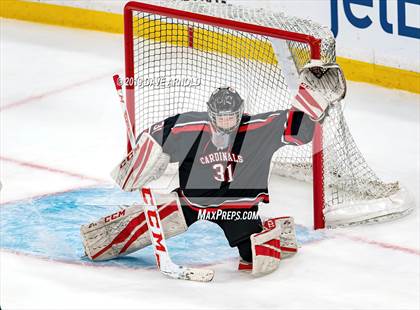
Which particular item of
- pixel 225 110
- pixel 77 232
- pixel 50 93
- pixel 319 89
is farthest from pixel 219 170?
pixel 50 93

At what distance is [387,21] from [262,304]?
2546 mm

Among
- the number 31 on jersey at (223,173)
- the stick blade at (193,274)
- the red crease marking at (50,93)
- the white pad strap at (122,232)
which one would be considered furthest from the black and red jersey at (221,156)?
the red crease marking at (50,93)

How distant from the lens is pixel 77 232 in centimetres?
560

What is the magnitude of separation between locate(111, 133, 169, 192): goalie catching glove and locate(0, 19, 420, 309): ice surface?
340mm

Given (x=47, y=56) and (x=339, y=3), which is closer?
(x=339, y=3)

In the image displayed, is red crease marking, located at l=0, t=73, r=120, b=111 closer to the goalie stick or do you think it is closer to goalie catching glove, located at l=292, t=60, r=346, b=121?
the goalie stick

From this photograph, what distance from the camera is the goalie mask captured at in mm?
5090

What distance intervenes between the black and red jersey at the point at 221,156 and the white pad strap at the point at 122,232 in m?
0.11

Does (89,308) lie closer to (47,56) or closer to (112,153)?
(112,153)

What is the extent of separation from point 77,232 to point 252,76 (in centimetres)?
119

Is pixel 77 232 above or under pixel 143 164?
under

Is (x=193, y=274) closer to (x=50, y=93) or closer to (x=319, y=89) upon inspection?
(x=319, y=89)

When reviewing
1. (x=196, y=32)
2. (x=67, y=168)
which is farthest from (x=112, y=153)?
(x=196, y=32)

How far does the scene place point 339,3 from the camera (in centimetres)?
713
